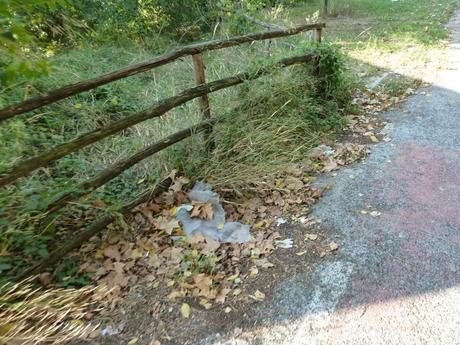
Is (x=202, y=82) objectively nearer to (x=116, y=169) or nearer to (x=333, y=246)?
(x=116, y=169)

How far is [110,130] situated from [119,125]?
0.10 meters

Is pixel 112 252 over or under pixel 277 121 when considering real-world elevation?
under

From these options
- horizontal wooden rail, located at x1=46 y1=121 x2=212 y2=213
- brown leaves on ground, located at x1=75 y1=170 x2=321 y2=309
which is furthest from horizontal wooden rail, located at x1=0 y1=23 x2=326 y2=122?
brown leaves on ground, located at x1=75 y1=170 x2=321 y2=309

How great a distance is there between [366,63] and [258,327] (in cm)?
691

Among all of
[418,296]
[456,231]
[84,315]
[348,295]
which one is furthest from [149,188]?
[456,231]

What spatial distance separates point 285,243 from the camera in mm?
3295

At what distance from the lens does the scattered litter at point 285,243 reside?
3.26 metres

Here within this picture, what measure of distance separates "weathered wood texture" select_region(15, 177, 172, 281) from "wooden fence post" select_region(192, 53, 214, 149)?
709 millimetres

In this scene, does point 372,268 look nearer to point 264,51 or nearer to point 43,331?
point 43,331

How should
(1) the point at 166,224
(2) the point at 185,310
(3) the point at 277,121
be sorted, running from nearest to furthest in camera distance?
1. (2) the point at 185,310
2. (1) the point at 166,224
3. (3) the point at 277,121

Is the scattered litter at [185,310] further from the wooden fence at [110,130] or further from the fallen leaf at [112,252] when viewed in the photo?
the wooden fence at [110,130]

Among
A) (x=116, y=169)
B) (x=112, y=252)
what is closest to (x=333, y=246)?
(x=112, y=252)

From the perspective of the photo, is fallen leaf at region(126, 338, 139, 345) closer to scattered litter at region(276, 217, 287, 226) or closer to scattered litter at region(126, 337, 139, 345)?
scattered litter at region(126, 337, 139, 345)

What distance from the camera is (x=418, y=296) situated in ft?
8.70
